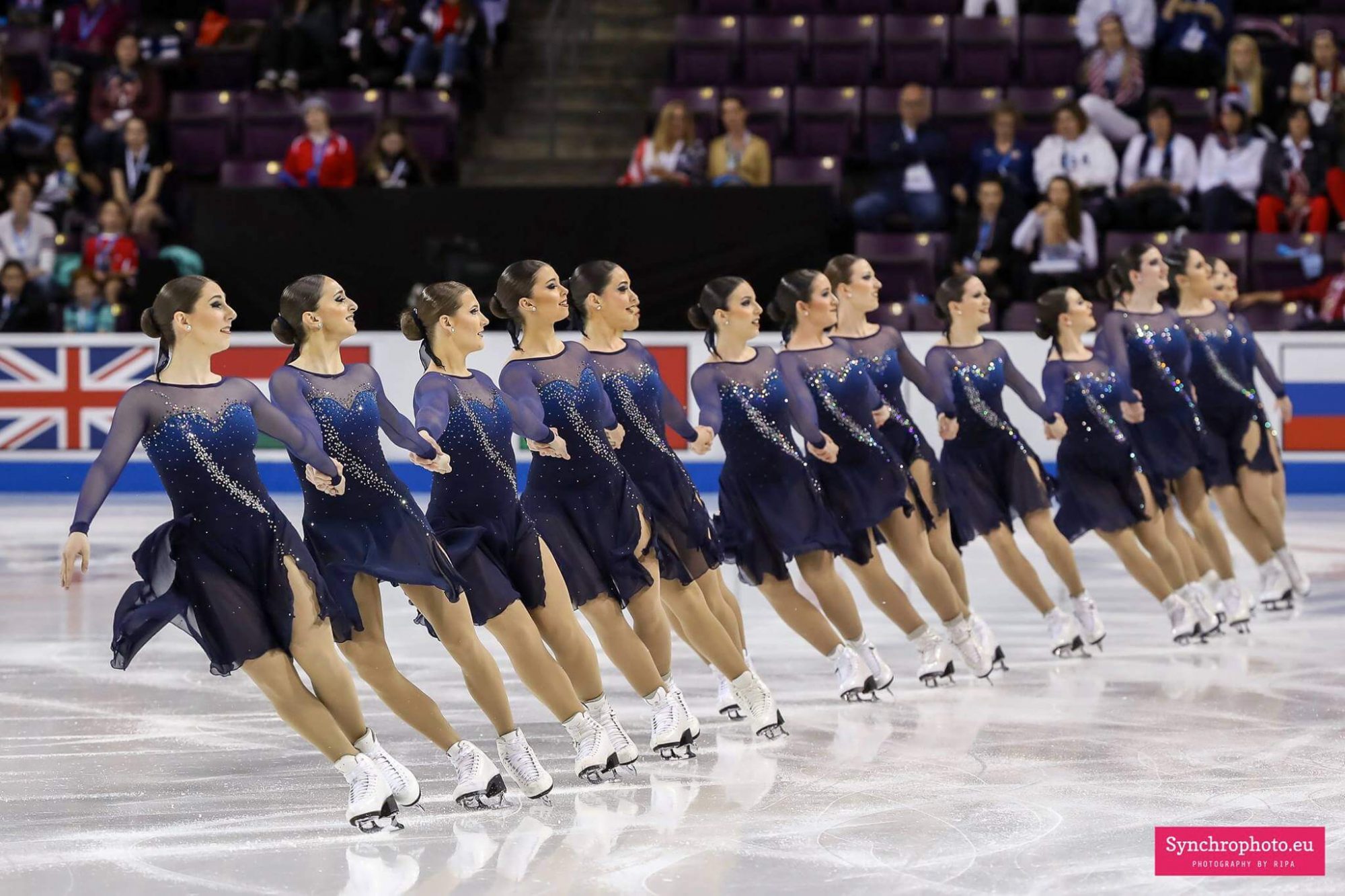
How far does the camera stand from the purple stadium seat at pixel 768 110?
501 inches

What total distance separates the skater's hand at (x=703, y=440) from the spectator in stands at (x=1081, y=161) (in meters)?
6.97

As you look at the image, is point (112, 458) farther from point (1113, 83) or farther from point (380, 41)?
point (380, 41)

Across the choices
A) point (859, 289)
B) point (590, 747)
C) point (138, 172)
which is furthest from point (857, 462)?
point (138, 172)

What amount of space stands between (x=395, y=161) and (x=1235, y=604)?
6725 mm

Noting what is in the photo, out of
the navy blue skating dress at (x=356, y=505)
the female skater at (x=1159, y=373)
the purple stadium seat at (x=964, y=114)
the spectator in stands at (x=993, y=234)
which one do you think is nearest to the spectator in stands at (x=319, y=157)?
the purple stadium seat at (x=964, y=114)

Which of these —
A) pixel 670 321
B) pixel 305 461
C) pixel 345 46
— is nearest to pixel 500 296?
pixel 305 461

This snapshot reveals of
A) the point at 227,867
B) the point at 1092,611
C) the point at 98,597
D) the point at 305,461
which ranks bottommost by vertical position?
the point at 98,597

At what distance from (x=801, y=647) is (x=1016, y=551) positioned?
0.84 metres

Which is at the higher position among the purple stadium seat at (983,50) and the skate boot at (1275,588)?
the purple stadium seat at (983,50)

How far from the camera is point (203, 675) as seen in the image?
6.48 m

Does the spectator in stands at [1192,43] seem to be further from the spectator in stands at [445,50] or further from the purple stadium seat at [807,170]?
the spectator in stands at [445,50]

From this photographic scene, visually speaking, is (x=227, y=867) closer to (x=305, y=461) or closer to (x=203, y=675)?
(x=305, y=461)

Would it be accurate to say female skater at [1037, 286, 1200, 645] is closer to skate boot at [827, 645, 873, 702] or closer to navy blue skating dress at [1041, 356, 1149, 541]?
navy blue skating dress at [1041, 356, 1149, 541]

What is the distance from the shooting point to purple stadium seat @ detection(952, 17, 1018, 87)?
12938mm
